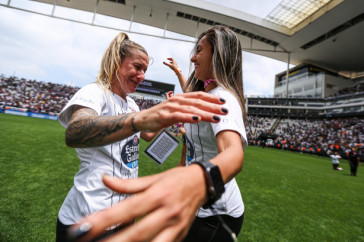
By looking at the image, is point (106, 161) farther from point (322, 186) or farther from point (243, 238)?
point (322, 186)

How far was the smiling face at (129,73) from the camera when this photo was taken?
1503 millimetres

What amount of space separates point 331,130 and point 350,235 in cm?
3514

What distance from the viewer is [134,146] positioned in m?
1.51

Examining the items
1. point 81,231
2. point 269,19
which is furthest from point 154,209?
point 269,19

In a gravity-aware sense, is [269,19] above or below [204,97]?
above

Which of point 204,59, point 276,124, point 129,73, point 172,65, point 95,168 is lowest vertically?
point 95,168

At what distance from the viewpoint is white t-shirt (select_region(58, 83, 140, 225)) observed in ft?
3.88

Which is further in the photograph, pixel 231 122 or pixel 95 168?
pixel 95 168

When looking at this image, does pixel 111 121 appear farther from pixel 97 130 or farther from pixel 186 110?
pixel 186 110

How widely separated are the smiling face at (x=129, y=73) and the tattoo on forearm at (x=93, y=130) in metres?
0.62

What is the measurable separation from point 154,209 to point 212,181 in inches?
8.1

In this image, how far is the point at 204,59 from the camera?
1338mm

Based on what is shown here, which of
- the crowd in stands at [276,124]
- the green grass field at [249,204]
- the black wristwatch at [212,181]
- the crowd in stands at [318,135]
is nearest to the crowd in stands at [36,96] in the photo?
the crowd in stands at [276,124]

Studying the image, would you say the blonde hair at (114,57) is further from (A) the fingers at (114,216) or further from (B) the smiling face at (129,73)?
(A) the fingers at (114,216)
